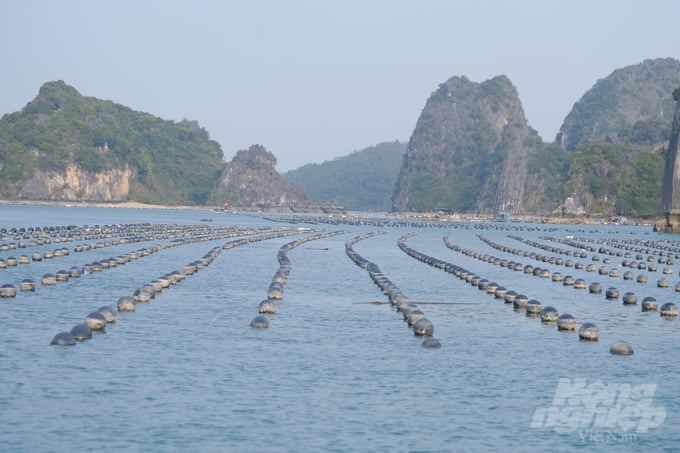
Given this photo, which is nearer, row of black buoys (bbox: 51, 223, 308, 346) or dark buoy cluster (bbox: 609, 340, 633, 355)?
row of black buoys (bbox: 51, 223, 308, 346)

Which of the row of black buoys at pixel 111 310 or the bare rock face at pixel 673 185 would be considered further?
the bare rock face at pixel 673 185

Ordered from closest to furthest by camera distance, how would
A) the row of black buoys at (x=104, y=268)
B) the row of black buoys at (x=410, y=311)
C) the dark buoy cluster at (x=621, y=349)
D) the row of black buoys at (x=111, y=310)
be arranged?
the row of black buoys at (x=111, y=310), the dark buoy cluster at (x=621, y=349), the row of black buoys at (x=410, y=311), the row of black buoys at (x=104, y=268)

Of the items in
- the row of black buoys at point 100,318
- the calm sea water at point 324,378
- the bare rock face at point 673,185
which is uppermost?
the bare rock face at point 673,185

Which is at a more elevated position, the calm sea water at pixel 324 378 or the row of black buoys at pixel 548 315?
the row of black buoys at pixel 548 315

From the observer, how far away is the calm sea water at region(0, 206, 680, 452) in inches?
811

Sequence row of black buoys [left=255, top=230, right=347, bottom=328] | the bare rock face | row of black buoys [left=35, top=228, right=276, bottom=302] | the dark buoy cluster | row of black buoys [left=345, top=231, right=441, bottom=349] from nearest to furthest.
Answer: the dark buoy cluster < row of black buoys [left=345, top=231, right=441, bottom=349] < row of black buoys [left=255, top=230, right=347, bottom=328] < row of black buoys [left=35, top=228, right=276, bottom=302] < the bare rock face

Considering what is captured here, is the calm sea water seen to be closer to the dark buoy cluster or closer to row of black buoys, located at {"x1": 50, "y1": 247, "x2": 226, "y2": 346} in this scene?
the dark buoy cluster

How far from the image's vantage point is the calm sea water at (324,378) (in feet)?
67.6

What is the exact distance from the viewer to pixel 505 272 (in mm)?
66812

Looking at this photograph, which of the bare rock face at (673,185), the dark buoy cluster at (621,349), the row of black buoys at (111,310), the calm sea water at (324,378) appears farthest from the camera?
the bare rock face at (673,185)

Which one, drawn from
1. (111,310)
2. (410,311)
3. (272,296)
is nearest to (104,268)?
(272,296)

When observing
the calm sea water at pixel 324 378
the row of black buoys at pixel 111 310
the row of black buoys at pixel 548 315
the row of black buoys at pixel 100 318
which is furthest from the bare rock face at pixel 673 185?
the row of black buoys at pixel 100 318

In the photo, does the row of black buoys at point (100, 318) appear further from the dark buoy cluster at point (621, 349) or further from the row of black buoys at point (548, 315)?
the dark buoy cluster at point (621, 349)

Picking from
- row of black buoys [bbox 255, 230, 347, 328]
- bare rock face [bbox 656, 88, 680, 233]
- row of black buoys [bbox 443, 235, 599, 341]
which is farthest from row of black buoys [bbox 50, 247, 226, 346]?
bare rock face [bbox 656, 88, 680, 233]
